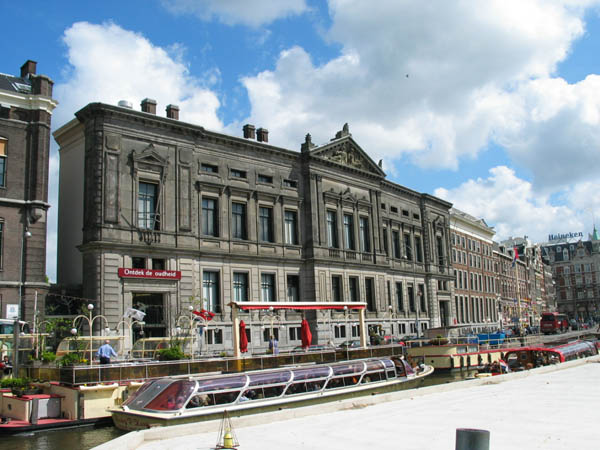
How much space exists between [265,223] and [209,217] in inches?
221

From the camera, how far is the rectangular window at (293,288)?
47.8 metres

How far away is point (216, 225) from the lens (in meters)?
43.0

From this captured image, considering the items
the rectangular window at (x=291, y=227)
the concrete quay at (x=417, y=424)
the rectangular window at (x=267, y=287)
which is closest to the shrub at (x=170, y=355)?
the concrete quay at (x=417, y=424)

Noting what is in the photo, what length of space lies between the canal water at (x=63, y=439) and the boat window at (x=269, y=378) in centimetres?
498

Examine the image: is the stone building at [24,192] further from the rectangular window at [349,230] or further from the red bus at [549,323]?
the red bus at [549,323]

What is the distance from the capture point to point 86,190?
124 ft

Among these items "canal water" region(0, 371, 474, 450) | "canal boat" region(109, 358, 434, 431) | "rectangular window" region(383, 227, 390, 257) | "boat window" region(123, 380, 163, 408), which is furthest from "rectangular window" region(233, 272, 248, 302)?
"boat window" region(123, 380, 163, 408)

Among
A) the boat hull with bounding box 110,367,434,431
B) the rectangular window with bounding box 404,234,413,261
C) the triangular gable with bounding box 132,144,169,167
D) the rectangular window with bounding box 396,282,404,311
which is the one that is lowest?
the boat hull with bounding box 110,367,434,431

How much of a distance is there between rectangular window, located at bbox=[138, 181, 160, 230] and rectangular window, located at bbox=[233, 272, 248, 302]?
7.58m

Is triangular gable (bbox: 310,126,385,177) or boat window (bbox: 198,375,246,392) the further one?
triangular gable (bbox: 310,126,385,177)

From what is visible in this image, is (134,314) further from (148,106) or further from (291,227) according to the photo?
(291,227)

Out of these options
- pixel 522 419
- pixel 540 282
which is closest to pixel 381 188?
pixel 522 419

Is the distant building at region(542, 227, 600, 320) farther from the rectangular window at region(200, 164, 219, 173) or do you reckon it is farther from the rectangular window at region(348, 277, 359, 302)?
the rectangular window at region(200, 164, 219, 173)

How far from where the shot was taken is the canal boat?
19031 mm
